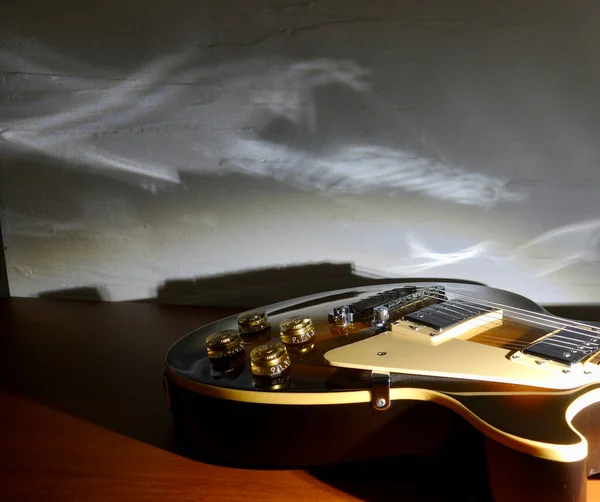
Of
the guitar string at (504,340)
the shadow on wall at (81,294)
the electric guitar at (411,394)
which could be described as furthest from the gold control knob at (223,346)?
the shadow on wall at (81,294)

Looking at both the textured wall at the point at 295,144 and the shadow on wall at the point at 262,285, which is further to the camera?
the shadow on wall at the point at 262,285

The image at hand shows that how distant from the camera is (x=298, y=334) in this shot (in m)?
0.74

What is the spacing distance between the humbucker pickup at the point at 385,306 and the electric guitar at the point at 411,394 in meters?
0.02

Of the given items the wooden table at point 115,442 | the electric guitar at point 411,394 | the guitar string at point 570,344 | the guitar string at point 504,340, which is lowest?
the wooden table at point 115,442

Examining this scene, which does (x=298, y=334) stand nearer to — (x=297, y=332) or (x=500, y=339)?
(x=297, y=332)

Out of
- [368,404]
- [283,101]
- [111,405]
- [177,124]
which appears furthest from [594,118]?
[111,405]

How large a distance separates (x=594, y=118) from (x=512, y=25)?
0.20 m

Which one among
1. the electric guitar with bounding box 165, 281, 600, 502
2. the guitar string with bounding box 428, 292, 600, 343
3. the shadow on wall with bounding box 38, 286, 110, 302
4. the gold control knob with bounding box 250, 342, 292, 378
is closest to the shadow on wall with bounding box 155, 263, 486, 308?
the shadow on wall with bounding box 38, 286, 110, 302

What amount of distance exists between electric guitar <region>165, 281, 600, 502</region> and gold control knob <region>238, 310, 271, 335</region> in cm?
4

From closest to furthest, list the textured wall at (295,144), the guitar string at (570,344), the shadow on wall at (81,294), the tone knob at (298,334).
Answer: the guitar string at (570,344) < the tone knob at (298,334) < the textured wall at (295,144) < the shadow on wall at (81,294)

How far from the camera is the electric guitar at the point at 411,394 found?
1.68 ft

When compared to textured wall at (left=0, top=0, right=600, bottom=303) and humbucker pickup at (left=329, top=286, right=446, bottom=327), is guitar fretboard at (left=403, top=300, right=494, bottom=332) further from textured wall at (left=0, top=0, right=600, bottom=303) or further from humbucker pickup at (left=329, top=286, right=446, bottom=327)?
textured wall at (left=0, top=0, right=600, bottom=303)

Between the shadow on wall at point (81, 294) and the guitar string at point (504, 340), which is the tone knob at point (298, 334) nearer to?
the guitar string at point (504, 340)

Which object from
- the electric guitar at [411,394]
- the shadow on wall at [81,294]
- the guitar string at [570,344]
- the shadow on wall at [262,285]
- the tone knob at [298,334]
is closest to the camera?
the electric guitar at [411,394]
